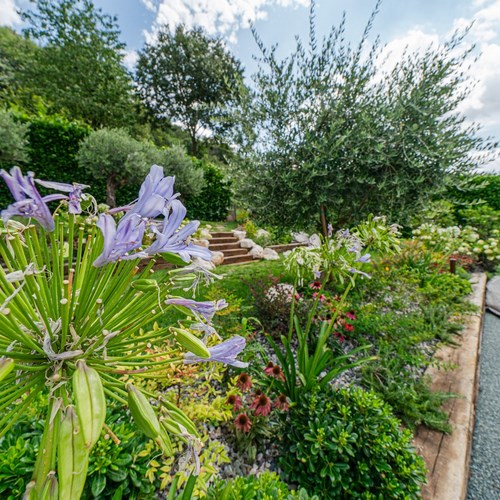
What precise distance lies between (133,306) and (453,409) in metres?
3.17

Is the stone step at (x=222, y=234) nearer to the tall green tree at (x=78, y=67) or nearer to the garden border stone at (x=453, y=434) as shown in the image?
the garden border stone at (x=453, y=434)

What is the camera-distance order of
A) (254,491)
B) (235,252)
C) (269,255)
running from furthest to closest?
(269,255) < (235,252) < (254,491)

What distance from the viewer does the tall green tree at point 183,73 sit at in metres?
18.0

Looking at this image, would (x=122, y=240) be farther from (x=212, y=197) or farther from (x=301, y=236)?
(x=212, y=197)

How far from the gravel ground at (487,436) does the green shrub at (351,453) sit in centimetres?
93

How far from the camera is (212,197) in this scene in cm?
1150

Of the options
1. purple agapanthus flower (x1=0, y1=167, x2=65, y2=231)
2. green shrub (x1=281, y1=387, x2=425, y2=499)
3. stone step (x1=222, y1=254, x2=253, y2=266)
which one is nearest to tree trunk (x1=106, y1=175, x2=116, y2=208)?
stone step (x1=222, y1=254, x2=253, y2=266)

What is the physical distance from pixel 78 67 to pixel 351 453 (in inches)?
814

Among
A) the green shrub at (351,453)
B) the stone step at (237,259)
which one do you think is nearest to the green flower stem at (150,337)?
the green shrub at (351,453)

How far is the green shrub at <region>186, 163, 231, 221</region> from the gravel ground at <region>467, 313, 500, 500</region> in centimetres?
955

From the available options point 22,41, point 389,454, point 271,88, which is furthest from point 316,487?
point 22,41

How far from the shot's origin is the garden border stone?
173cm

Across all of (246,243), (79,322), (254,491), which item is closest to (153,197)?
(79,322)

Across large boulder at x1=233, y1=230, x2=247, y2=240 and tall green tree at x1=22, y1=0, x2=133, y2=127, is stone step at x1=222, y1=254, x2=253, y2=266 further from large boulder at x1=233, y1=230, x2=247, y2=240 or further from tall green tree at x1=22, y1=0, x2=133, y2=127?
tall green tree at x1=22, y1=0, x2=133, y2=127
